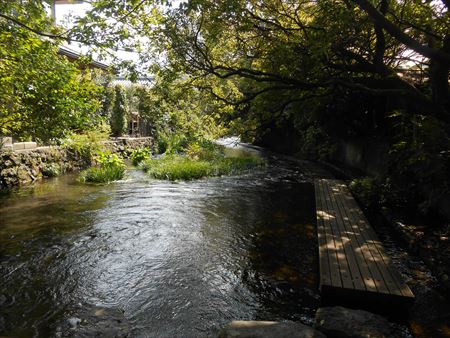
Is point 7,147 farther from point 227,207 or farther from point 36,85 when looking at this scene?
point 227,207

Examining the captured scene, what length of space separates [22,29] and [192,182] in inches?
323

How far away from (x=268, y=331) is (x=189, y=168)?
1155 cm

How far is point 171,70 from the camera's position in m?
9.27

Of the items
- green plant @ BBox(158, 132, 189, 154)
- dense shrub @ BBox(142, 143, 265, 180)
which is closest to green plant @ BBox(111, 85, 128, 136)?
green plant @ BBox(158, 132, 189, 154)

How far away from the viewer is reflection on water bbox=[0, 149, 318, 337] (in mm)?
4160

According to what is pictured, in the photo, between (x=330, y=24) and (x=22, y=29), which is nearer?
(x=22, y=29)

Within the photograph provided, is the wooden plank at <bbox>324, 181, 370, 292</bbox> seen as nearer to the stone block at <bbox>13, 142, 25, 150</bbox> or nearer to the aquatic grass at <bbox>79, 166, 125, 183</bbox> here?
the aquatic grass at <bbox>79, 166, 125, 183</bbox>

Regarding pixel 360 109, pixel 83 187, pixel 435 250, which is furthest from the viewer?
pixel 360 109

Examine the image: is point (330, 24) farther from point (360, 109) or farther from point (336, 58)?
point (360, 109)

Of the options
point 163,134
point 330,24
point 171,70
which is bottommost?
point 163,134

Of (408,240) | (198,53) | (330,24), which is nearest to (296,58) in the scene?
(330,24)

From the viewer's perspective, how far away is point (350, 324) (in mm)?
3402

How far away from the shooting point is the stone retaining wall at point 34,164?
10906 mm

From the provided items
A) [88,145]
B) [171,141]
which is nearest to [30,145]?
[88,145]
